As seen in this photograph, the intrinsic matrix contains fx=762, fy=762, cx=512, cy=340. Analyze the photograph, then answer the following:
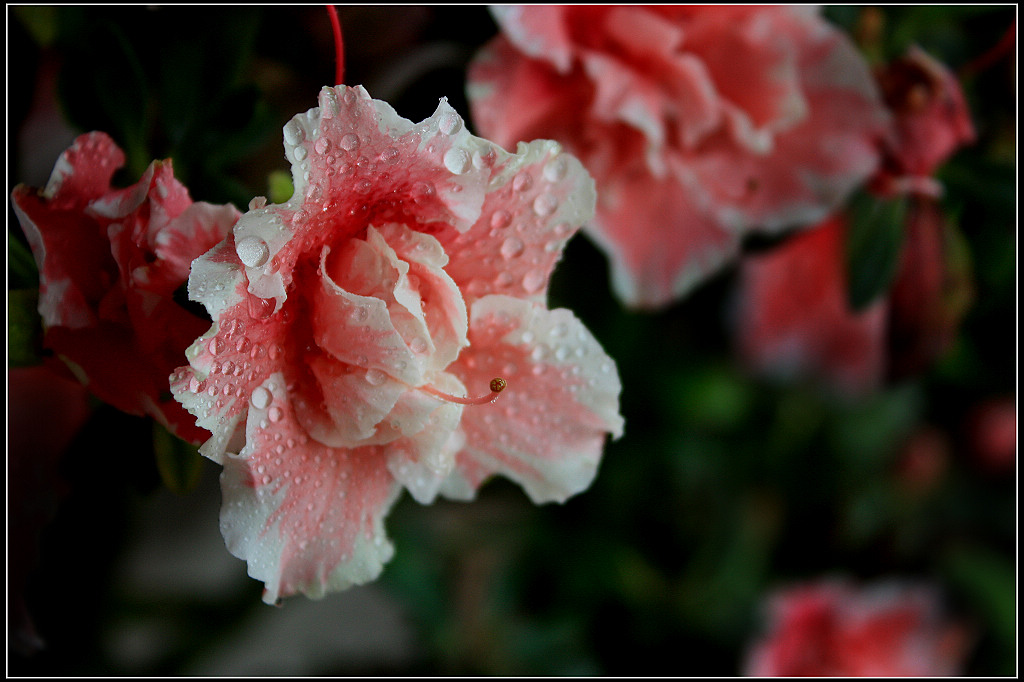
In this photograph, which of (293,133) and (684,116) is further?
(684,116)

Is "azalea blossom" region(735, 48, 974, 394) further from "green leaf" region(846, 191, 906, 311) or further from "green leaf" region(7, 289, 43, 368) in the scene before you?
"green leaf" region(7, 289, 43, 368)

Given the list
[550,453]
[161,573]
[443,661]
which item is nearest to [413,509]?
[443,661]

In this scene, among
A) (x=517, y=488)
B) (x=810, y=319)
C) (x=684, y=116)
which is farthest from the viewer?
(x=517, y=488)

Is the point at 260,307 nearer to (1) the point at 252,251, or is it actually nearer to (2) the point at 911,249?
(1) the point at 252,251

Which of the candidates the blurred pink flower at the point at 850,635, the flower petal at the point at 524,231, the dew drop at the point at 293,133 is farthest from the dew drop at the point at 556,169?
the blurred pink flower at the point at 850,635

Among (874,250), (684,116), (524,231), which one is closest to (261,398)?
(524,231)

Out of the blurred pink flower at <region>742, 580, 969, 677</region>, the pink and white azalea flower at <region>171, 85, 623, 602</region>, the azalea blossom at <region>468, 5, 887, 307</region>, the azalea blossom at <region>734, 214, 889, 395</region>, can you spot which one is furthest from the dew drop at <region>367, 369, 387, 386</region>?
the blurred pink flower at <region>742, 580, 969, 677</region>

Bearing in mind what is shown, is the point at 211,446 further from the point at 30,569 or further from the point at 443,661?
the point at 443,661
